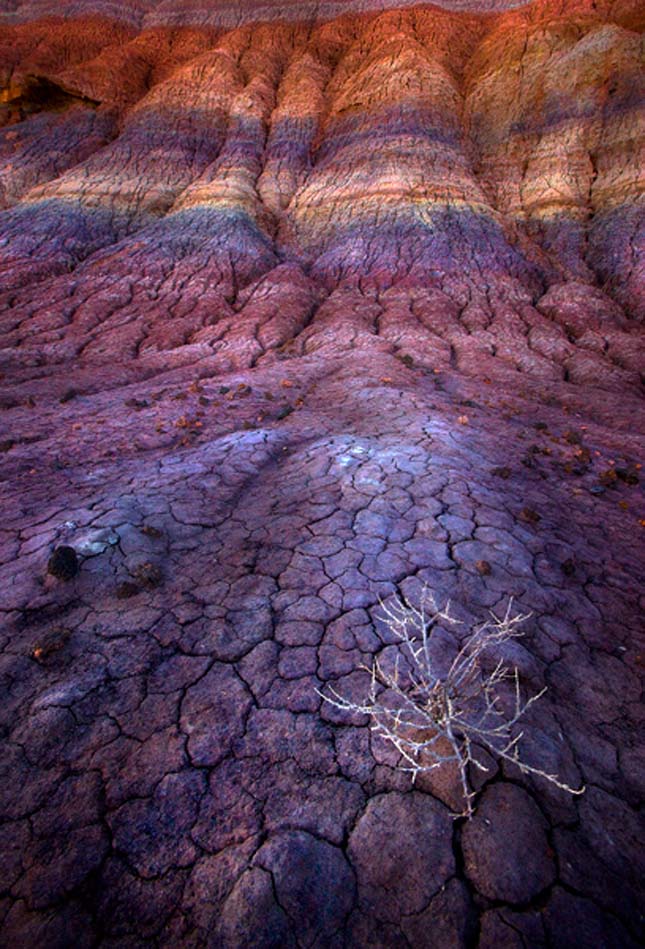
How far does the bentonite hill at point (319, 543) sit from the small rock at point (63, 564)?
0.04 m

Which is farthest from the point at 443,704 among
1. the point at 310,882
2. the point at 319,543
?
the point at 319,543

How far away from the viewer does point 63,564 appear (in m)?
2.67

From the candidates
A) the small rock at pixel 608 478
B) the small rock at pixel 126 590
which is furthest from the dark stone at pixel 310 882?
the small rock at pixel 608 478

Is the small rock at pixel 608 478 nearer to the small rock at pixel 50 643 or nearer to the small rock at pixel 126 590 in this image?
the small rock at pixel 126 590

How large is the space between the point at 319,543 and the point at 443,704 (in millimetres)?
1600

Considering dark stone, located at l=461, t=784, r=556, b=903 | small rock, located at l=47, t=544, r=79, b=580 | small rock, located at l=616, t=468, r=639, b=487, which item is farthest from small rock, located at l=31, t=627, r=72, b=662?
small rock, located at l=616, t=468, r=639, b=487

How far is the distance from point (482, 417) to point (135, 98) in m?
21.8

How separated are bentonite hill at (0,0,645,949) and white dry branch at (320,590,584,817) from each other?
0.08 metres

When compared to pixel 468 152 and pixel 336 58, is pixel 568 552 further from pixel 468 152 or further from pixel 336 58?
pixel 336 58

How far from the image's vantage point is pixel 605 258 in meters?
11.7

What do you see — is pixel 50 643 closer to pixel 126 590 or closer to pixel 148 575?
pixel 126 590

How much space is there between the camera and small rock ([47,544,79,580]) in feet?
8.70

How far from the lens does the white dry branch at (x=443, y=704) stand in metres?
1.52

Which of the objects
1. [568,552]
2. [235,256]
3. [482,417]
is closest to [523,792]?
[568,552]
